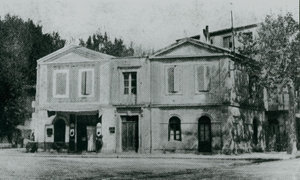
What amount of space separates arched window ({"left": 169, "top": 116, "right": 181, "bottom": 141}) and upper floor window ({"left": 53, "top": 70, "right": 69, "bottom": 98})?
8612 mm

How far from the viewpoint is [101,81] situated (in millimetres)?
33594

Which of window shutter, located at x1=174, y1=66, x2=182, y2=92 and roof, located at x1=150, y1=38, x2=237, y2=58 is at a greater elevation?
roof, located at x1=150, y1=38, x2=237, y2=58

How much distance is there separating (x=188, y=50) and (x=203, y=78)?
237 cm

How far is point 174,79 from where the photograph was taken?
32.2 m

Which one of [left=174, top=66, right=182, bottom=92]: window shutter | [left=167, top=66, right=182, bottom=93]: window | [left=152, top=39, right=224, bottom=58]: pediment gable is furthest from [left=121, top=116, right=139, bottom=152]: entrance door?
[left=152, top=39, right=224, bottom=58]: pediment gable

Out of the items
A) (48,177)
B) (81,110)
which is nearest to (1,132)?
(81,110)

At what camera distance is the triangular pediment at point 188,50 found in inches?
1251

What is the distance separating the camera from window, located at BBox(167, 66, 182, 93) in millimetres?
32094

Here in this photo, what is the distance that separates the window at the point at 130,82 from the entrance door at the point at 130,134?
2051 mm

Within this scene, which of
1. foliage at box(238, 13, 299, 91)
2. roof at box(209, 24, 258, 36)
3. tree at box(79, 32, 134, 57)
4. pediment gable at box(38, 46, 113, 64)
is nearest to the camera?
foliage at box(238, 13, 299, 91)

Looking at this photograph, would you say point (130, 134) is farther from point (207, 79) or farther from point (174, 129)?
point (207, 79)

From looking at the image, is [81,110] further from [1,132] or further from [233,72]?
[1,132]

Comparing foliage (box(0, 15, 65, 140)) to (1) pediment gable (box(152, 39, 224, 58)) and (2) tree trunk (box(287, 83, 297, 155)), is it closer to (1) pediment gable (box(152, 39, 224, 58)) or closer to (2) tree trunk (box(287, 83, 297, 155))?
(1) pediment gable (box(152, 39, 224, 58))

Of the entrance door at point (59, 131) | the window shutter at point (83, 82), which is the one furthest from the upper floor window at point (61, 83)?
the entrance door at point (59, 131)
